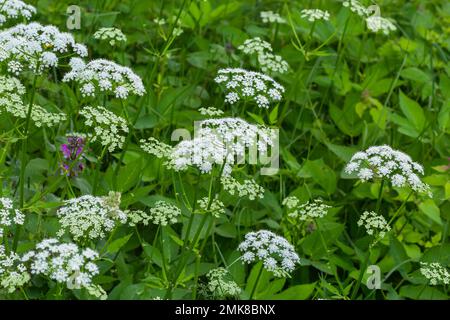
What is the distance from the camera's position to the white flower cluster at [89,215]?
3.04 m

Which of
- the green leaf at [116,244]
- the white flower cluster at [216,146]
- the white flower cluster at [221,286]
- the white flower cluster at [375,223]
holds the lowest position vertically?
the white flower cluster at [221,286]

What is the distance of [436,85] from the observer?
5625 mm

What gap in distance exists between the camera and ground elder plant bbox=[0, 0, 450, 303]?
10.7 feet

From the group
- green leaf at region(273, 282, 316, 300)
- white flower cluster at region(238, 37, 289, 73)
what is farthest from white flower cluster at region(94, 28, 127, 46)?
green leaf at region(273, 282, 316, 300)

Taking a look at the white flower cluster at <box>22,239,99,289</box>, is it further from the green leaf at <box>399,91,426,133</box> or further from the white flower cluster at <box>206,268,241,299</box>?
the green leaf at <box>399,91,426,133</box>

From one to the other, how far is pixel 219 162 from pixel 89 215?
556 millimetres

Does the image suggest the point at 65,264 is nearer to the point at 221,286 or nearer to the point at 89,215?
the point at 89,215

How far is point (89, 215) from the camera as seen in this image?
307cm

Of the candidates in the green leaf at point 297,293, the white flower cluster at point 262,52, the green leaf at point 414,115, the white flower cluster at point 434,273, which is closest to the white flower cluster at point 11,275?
the green leaf at point 297,293

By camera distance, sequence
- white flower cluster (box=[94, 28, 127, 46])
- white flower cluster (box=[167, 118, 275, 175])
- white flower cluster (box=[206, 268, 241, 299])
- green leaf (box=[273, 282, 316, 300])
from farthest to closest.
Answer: white flower cluster (box=[94, 28, 127, 46])
green leaf (box=[273, 282, 316, 300])
white flower cluster (box=[206, 268, 241, 299])
white flower cluster (box=[167, 118, 275, 175])

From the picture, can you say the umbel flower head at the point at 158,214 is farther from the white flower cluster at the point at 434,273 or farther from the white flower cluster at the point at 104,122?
the white flower cluster at the point at 434,273

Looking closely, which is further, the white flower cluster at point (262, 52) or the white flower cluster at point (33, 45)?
the white flower cluster at point (262, 52)

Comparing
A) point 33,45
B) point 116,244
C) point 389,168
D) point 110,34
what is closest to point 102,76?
point 33,45

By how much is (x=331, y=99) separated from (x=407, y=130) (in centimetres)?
99
